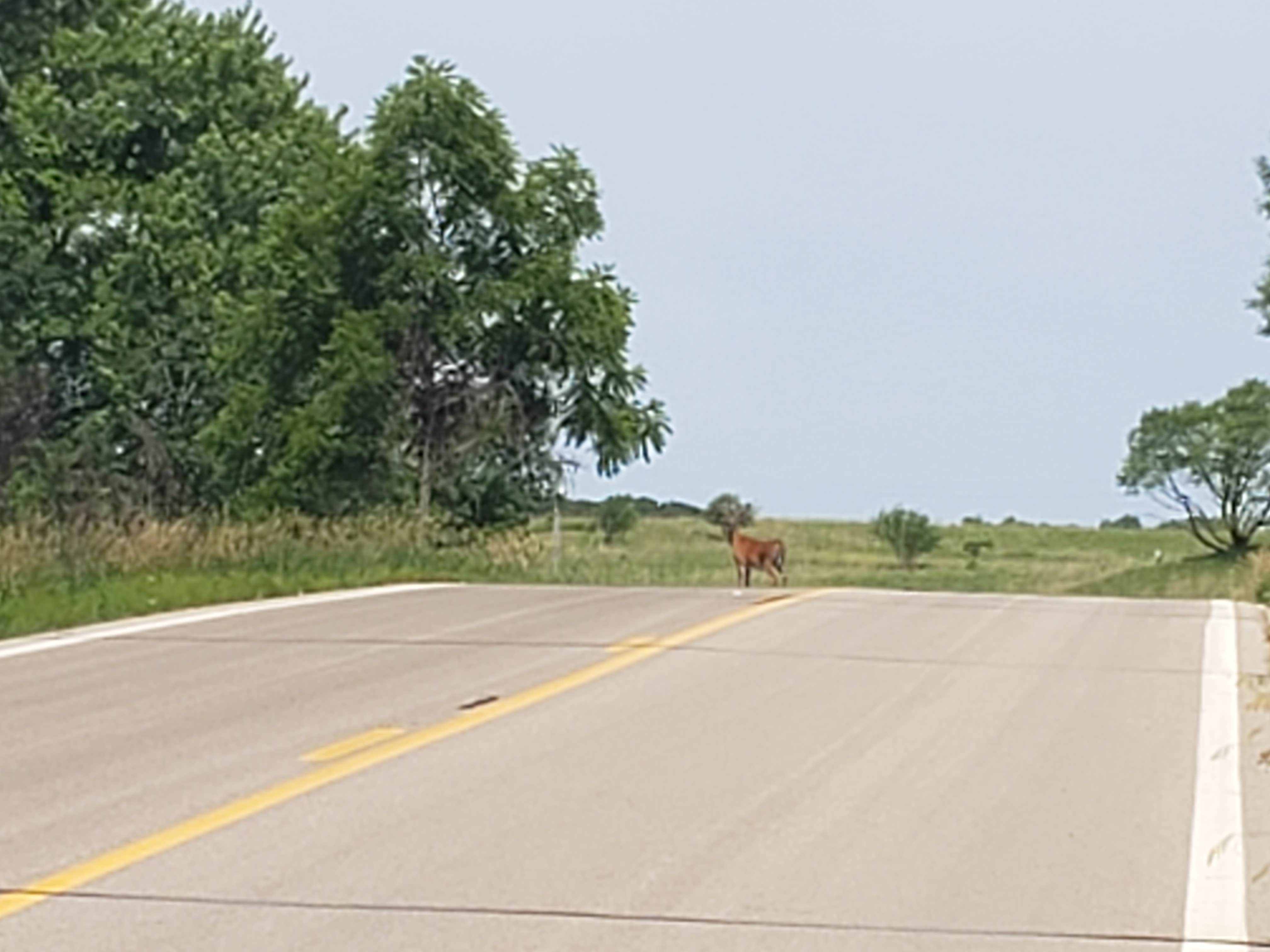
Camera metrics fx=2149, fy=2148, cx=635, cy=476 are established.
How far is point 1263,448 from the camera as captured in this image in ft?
201

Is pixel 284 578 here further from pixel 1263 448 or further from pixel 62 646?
pixel 1263 448

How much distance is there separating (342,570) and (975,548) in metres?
41.0

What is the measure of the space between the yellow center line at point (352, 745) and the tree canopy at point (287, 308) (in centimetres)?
2040

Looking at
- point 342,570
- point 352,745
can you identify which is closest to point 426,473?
point 342,570

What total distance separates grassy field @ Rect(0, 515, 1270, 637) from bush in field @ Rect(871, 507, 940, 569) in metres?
8.80

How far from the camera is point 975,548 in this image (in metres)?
62.7

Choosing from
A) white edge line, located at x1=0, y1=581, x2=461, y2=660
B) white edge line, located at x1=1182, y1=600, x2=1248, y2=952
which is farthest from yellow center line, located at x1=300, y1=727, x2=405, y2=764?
white edge line, located at x1=0, y1=581, x2=461, y2=660

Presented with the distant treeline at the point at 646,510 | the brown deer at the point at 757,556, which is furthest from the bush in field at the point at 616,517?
the brown deer at the point at 757,556

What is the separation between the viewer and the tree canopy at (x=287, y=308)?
33.7m

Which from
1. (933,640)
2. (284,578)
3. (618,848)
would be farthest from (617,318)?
(618,848)

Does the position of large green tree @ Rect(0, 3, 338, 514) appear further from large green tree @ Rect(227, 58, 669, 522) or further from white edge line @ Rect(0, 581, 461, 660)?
white edge line @ Rect(0, 581, 461, 660)

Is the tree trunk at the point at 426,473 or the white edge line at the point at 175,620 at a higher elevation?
the tree trunk at the point at 426,473

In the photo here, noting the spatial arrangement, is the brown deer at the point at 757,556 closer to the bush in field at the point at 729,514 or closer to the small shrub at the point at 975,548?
the bush in field at the point at 729,514

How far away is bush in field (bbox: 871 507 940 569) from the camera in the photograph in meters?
58.5
